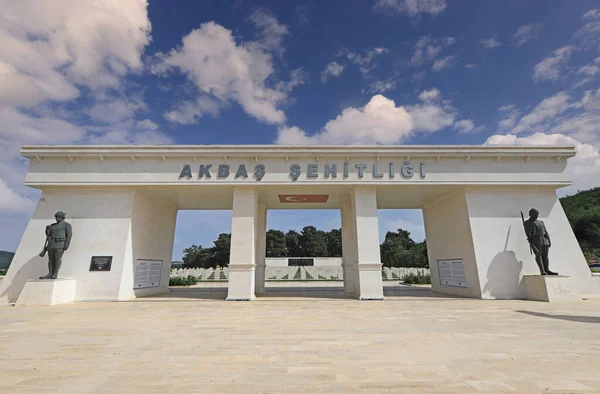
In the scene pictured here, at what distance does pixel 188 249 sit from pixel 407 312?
60976 mm

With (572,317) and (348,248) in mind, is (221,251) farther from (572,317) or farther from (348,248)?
(572,317)

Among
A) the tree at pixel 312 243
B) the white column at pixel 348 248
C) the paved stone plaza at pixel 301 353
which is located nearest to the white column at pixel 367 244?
the white column at pixel 348 248

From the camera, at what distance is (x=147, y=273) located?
15.0 m

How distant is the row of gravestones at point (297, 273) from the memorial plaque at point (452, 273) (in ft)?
50.3

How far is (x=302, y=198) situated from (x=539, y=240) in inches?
442

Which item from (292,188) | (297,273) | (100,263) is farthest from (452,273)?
(297,273)

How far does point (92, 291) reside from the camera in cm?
1257

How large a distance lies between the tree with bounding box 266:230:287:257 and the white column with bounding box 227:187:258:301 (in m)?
56.7

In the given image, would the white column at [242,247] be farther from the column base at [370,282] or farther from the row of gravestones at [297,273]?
the row of gravestones at [297,273]

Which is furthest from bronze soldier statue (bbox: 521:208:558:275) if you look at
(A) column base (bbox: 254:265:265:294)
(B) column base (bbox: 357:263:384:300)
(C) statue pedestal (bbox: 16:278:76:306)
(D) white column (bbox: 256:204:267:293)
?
(C) statue pedestal (bbox: 16:278:76:306)

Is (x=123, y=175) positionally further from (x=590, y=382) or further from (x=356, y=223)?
(x=590, y=382)

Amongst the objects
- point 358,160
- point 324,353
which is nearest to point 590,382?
point 324,353

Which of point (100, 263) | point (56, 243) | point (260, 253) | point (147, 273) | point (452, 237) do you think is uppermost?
point (452, 237)

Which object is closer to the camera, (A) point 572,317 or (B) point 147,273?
(A) point 572,317
